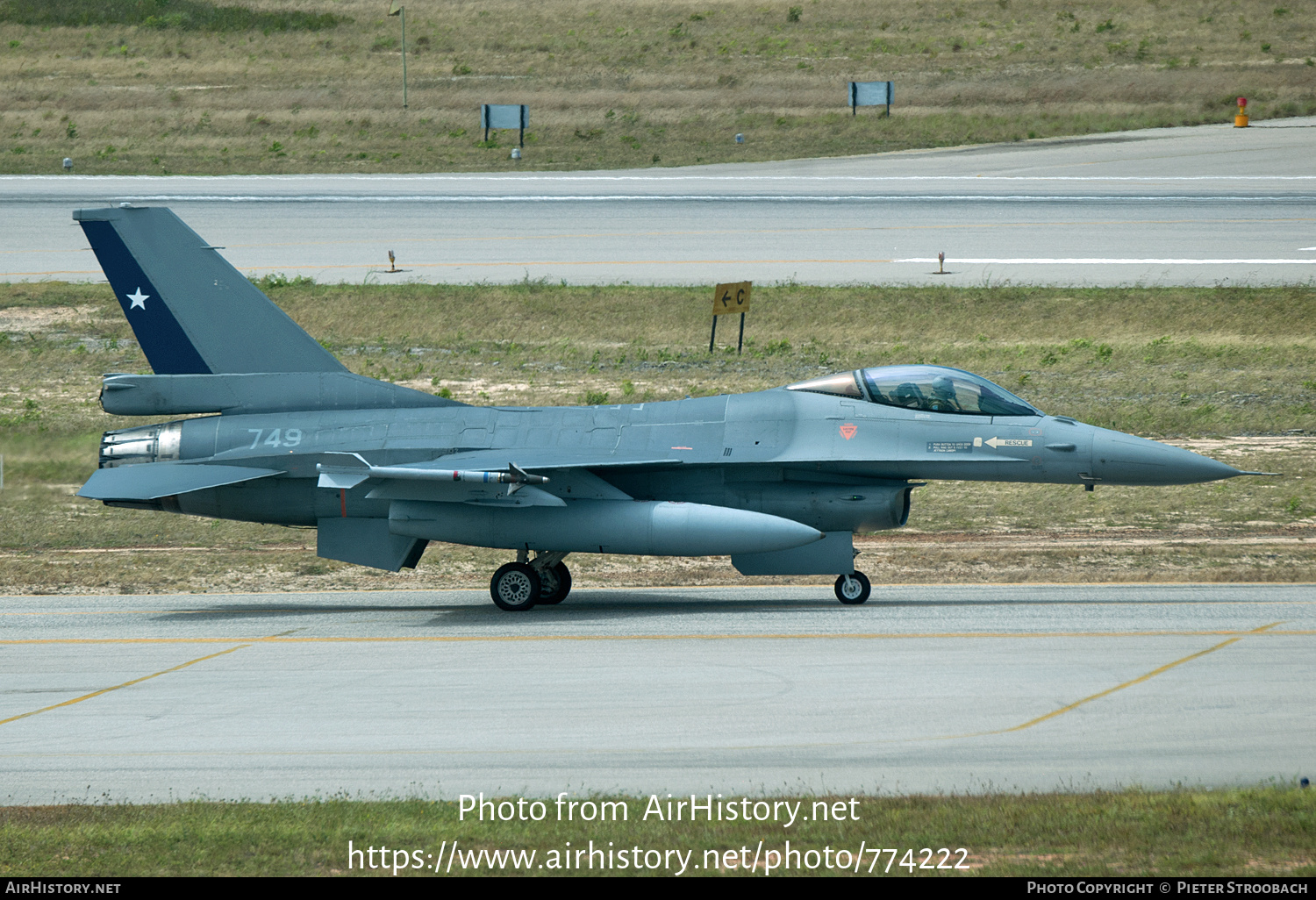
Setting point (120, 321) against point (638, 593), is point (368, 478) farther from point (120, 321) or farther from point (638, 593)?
point (120, 321)

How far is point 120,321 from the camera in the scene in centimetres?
3366

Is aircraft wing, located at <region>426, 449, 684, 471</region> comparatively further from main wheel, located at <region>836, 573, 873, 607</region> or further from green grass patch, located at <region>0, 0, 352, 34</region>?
green grass patch, located at <region>0, 0, 352, 34</region>

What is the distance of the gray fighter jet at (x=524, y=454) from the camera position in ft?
55.7

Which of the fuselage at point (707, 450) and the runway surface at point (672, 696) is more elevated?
the fuselage at point (707, 450)

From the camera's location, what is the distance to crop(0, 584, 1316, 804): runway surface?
1097 centimetres

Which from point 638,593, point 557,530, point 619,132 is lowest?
point 638,593

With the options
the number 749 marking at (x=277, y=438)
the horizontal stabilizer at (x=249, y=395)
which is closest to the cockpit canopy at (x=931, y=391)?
the horizontal stabilizer at (x=249, y=395)

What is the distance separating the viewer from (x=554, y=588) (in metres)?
18.5

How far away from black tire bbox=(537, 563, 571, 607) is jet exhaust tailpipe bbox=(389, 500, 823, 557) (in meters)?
0.99

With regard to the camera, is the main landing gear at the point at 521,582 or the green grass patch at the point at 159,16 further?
the green grass patch at the point at 159,16

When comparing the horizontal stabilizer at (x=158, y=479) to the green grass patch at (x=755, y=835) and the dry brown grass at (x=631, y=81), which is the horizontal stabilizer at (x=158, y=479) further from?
the dry brown grass at (x=631, y=81)

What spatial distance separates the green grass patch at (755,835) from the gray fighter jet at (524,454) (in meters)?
7.17
